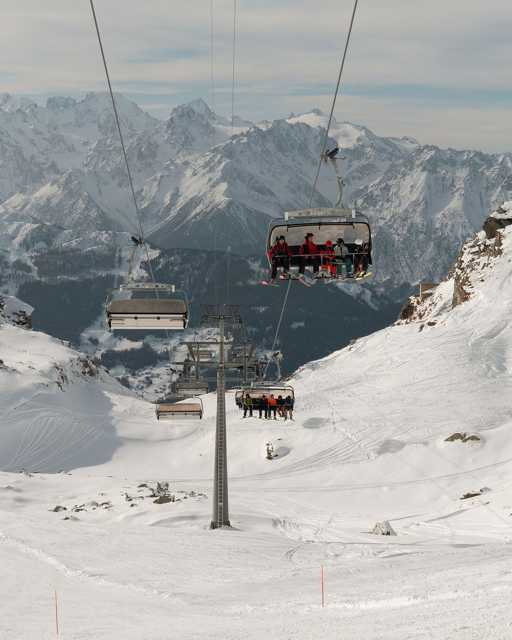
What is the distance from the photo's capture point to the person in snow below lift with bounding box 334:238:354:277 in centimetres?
3020

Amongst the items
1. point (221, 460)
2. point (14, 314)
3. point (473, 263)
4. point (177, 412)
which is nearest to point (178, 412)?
point (177, 412)

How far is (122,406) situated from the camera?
99.6m

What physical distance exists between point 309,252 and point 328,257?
62 cm

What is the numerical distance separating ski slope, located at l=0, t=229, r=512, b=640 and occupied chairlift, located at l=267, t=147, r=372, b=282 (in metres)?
9.78

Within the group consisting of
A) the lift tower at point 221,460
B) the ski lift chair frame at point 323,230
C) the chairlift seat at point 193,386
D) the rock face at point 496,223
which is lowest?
the lift tower at point 221,460

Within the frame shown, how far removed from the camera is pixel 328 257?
1196 inches

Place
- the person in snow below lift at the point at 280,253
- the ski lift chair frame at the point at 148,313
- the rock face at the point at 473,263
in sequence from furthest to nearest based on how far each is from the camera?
the rock face at the point at 473,263
the ski lift chair frame at the point at 148,313
the person in snow below lift at the point at 280,253

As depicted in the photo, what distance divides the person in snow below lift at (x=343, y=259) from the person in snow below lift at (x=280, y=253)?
4.99 feet

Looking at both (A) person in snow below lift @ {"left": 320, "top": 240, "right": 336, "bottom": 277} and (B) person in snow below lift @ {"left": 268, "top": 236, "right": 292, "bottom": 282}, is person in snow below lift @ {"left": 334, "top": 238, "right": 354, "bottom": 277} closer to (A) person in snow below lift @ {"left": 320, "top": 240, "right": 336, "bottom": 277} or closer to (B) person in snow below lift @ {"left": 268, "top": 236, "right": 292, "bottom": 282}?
(A) person in snow below lift @ {"left": 320, "top": 240, "right": 336, "bottom": 277}

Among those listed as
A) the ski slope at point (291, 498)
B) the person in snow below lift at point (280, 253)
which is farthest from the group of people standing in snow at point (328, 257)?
the ski slope at point (291, 498)

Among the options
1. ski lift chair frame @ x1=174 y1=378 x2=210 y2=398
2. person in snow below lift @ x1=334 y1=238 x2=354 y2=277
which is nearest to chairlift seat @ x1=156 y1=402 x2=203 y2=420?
ski lift chair frame @ x1=174 y1=378 x2=210 y2=398

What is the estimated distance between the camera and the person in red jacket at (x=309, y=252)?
30438 mm

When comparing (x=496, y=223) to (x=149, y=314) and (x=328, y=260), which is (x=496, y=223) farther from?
(x=328, y=260)

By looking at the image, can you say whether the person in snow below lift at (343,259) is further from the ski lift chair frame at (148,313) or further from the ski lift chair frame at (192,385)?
the ski lift chair frame at (192,385)
